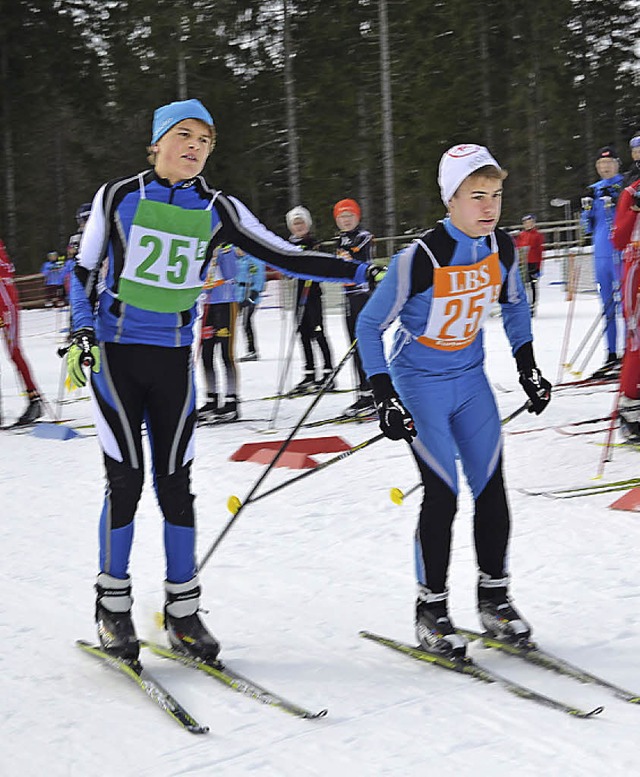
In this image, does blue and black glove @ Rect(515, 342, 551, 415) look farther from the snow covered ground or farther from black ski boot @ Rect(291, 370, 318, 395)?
black ski boot @ Rect(291, 370, 318, 395)

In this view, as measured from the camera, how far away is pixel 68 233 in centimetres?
3750

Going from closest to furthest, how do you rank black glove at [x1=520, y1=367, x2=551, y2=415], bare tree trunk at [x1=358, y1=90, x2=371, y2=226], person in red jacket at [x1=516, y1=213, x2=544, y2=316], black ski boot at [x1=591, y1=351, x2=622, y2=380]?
1. black glove at [x1=520, y1=367, x2=551, y2=415]
2. black ski boot at [x1=591, y1=351, x2=622, y2=380]
3. person in red jacket at [x1=516, y1=213, x2=544, y2=316]
4. bare tree trunk at [x1=358, y1=90, x2=371, y2=226]

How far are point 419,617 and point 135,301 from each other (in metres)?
1.41

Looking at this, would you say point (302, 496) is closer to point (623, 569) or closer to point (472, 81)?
point (623, 569)

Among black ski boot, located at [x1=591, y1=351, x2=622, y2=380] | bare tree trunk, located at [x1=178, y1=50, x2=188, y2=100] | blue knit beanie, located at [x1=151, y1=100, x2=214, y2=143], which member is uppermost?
bare tree trunk, located at [x1=178, y1=50, x2=188, y2=100]

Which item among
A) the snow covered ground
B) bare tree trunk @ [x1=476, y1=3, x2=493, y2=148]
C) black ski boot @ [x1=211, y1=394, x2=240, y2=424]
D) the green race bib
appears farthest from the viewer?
bare tree trunk @ [x1=476, y1=3, x2=493, y2=148]

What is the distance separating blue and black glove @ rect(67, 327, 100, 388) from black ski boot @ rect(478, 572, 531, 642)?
4.84 ft

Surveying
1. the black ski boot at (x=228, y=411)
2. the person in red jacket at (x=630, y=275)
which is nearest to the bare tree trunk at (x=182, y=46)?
the black ski boot at (x=228, y=411)

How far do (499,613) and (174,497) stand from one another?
1.15 meters

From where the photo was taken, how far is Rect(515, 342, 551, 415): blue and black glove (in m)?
3.80

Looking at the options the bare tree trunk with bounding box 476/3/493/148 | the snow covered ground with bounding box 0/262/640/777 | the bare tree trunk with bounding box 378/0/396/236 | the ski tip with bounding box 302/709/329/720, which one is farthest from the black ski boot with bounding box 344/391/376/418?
the bare tree trunk with bounding box 476/3/493/148

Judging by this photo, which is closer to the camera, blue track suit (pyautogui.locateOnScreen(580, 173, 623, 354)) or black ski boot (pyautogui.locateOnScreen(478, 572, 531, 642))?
black ski boot (pyautogui.locateOnScreen(478, 572, 531, 642))

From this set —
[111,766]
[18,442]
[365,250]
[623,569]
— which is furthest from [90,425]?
[111,766]

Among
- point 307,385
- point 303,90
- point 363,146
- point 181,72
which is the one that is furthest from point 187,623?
point 363,146
